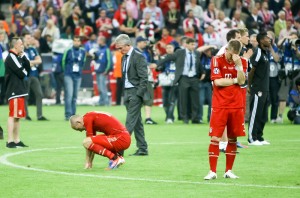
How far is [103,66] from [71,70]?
5.82m

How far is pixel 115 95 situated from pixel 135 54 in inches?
674

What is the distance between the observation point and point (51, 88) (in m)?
35.5

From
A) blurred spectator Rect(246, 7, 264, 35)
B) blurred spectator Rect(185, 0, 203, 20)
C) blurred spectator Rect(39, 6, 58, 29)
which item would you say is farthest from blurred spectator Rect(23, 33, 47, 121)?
blurred spectator Rect(185, 0, 203, 20)

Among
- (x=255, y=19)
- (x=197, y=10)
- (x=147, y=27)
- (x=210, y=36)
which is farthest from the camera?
(x=197, y=10)

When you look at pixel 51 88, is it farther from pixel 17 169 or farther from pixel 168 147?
pixel 17 169

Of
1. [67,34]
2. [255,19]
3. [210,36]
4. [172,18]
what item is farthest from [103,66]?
[255,19]

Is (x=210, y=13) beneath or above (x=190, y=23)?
above

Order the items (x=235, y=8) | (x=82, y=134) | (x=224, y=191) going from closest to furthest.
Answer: (x=224, y=191) → (x=82, y=134) → (x=235, y=8)

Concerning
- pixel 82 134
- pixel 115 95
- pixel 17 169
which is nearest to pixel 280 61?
pixel 82 134

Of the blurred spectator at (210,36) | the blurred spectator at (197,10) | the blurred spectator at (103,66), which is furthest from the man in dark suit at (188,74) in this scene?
the blurred spectator at (197,10)

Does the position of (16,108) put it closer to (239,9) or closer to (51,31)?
(51,31)

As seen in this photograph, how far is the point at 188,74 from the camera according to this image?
2658cm

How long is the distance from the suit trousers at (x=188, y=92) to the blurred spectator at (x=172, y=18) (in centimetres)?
972

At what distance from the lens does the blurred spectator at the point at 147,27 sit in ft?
115
